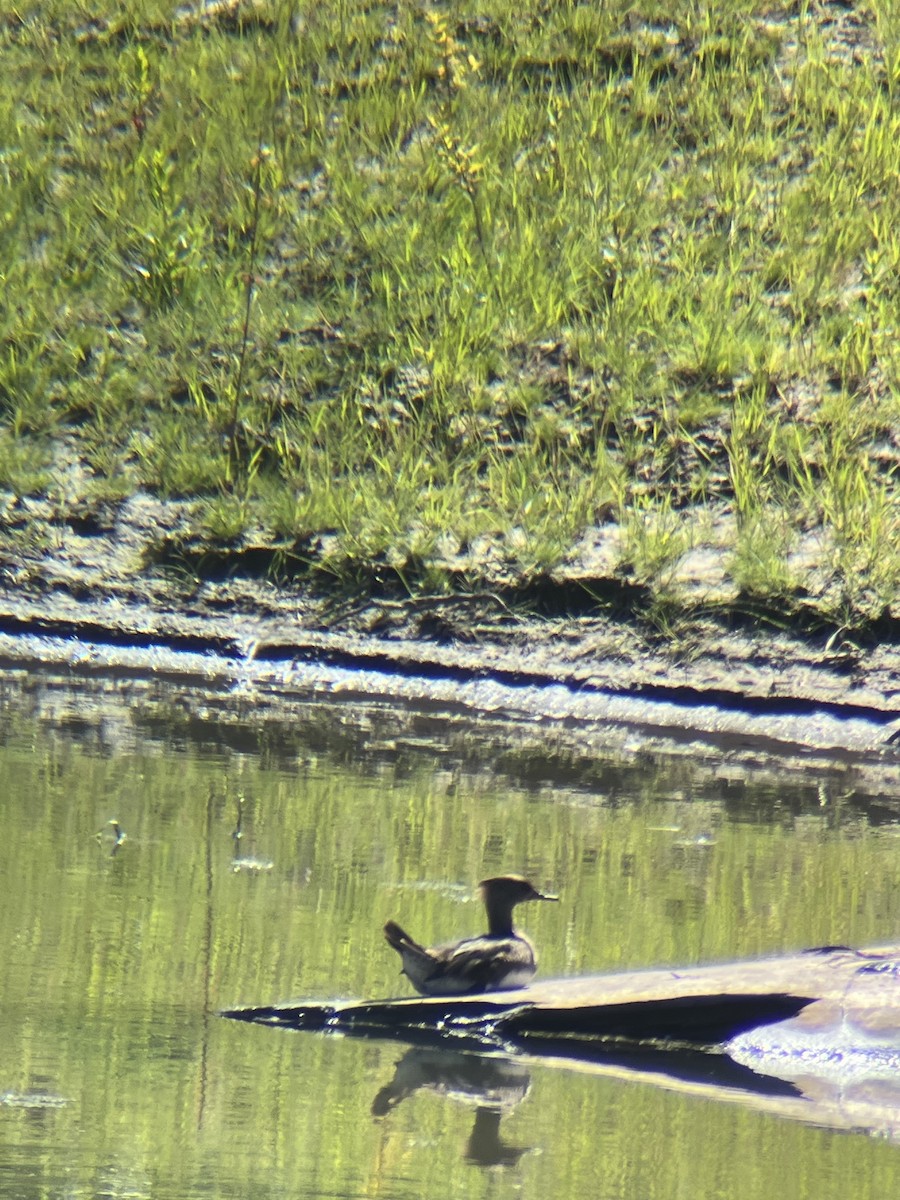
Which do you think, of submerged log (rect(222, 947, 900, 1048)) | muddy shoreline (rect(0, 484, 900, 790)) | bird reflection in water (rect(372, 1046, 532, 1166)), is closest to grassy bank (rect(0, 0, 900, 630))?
muddy shoreline (rect(0, 484, 900, 790))

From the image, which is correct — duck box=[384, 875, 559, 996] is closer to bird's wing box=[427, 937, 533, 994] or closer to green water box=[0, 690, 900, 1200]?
bird's wing box=[427, 937, 533, 994]

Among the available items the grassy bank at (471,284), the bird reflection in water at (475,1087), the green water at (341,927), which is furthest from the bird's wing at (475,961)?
the grassy bank at (471,284)

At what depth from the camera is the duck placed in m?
4.55

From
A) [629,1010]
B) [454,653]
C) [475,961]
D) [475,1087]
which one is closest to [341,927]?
[475,961]

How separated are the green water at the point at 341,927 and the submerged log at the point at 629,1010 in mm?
138

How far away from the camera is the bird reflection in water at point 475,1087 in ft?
12.1

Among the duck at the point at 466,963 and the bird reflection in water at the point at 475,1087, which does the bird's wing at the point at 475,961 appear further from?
the bird reflection in water at the point at 475,1087

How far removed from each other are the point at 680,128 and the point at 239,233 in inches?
102

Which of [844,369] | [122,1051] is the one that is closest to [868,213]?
[844,369]

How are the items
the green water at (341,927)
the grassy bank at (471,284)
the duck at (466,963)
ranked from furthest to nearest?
the grassy bank at (471,284) → the duck at (466,963) → the green water at (341,927)

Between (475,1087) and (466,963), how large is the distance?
20.1 inches

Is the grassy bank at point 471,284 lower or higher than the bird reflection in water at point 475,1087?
higher

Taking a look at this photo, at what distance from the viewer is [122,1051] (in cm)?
410

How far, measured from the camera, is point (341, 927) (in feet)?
16.8
